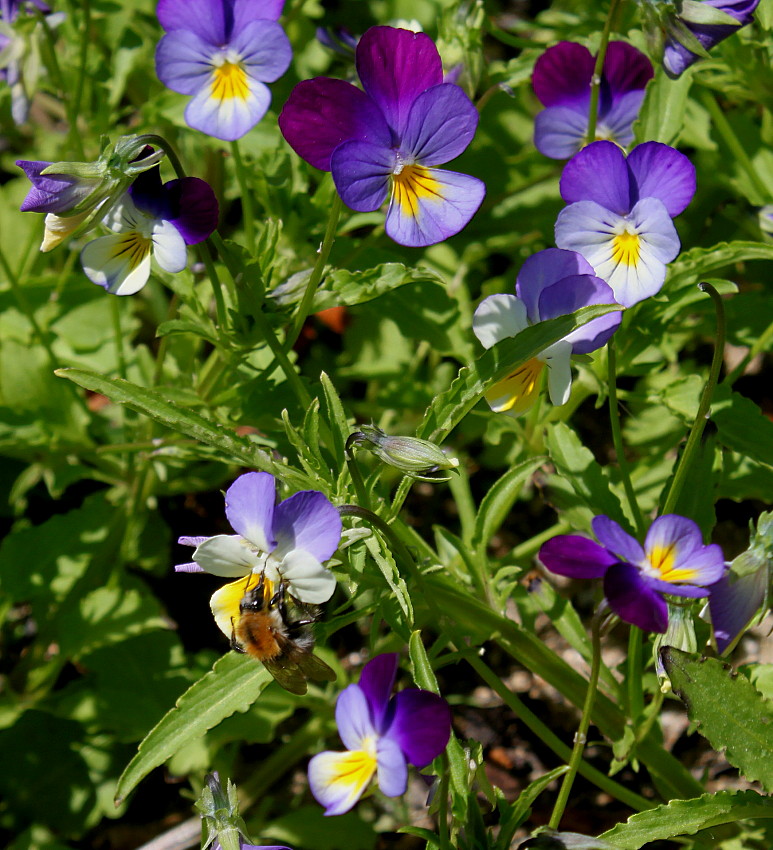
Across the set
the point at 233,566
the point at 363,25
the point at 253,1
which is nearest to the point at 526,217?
the point at 363,25

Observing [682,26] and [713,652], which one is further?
[713,652]

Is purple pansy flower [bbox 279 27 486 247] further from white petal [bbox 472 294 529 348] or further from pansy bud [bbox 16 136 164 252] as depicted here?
pansy bud [bbox 16 136 164 252]

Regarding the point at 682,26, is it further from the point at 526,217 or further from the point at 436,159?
the point at 526,217

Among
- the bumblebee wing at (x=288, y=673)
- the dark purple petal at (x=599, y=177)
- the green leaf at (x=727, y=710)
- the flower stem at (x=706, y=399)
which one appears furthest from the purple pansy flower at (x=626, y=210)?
the bumblebee wing at (x=288, y=673)

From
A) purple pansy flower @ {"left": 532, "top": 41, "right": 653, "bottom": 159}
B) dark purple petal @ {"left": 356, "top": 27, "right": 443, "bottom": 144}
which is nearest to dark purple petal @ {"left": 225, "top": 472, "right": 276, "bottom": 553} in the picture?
dark purple petal @ {"left": 356, "top": 27, "right": 443, "bottom": 144}

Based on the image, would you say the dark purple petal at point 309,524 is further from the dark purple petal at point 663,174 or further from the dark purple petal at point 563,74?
the dark purple petal at point 563,74
